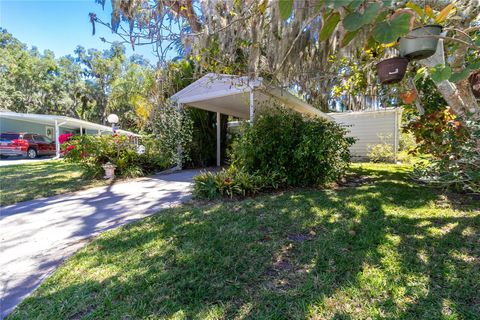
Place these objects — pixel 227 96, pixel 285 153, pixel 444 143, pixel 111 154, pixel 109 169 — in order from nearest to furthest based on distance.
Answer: pixel 444 143 < pixel 285 153 < pixel 109 169 < pixel 111 154 < pixel 227 96

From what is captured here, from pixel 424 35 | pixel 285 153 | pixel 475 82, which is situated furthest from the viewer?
pixel 285 153

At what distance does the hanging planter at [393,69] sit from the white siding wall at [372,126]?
8.53 m

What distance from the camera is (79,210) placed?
13.6ft

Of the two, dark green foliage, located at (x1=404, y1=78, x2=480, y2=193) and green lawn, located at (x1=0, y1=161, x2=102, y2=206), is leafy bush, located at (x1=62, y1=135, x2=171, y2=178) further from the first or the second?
dark green foliage, located at (x1=404, y1=78, x2=480, y2=193)

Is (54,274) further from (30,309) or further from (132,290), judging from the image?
(132,290)

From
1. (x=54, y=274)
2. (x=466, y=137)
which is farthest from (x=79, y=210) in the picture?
(x=466, y=137)

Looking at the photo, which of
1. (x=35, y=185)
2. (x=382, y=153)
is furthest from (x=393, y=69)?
(x=382, y=153)

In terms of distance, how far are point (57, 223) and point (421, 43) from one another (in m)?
4.73

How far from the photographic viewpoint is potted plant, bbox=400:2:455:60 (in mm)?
1875

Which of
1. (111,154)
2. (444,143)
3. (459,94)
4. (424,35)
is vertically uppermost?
(424,35)

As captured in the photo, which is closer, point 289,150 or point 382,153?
point 289,150

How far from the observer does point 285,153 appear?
5.19 metres

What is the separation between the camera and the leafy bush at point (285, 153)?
5.02 metres

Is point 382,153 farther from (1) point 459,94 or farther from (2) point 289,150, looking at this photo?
(1) point 459,94
